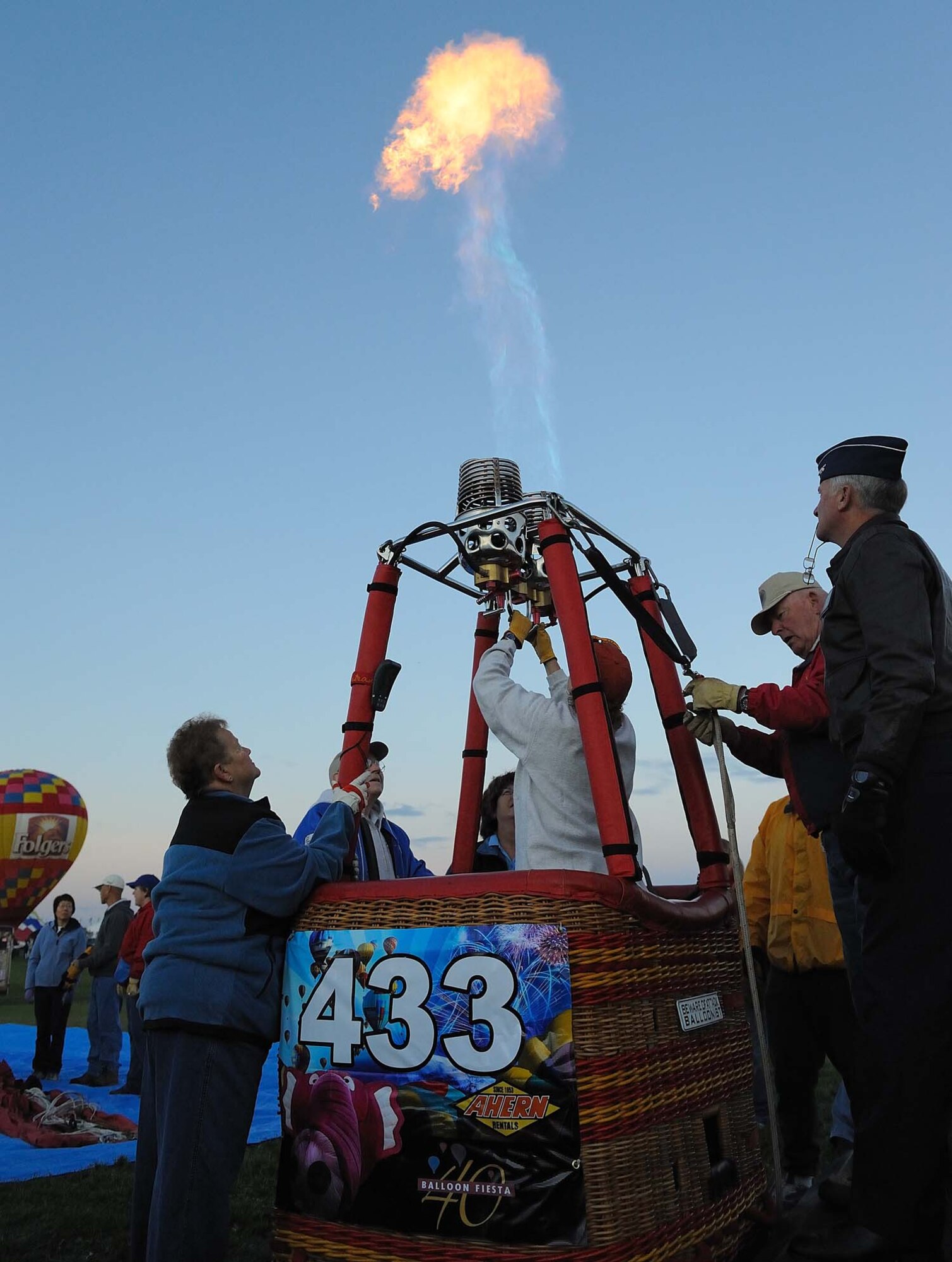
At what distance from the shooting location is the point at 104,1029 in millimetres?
10273

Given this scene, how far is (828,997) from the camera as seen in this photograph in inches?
169

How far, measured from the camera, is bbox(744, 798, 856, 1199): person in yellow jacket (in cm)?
423

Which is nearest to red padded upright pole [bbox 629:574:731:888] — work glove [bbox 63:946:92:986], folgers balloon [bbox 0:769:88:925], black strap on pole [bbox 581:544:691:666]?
black strap on pole [bbox 581:544:691:666]

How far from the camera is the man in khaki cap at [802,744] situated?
306 centimetres

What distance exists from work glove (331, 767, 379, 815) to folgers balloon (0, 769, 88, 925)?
1077cm

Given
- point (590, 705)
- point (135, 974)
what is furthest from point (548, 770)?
point (135, 974)

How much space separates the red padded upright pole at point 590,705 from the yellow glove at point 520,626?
0.43 meters

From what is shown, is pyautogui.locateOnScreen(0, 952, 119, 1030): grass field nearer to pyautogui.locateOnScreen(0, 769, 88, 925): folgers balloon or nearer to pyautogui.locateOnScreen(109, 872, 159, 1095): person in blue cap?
pyautogui.locateOnScreen(0, 769, 88, 925): folgers balloon

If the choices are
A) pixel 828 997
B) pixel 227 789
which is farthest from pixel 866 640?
pixel 828 997

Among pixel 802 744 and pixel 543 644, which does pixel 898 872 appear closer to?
pixel 802 744

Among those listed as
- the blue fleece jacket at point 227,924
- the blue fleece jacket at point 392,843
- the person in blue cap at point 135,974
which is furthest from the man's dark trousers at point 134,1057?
the blue fleece jacket at point 227,924

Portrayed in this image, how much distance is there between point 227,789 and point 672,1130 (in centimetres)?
170

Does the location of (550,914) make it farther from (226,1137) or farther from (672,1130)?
(226,1137)

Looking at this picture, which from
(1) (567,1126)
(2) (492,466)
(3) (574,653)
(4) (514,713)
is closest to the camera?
(1) (567,1126)
